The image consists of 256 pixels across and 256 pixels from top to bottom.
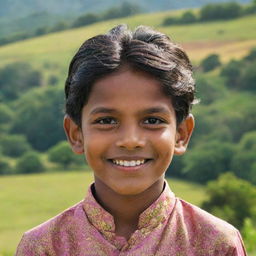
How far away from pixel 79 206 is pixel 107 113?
43 centimetres

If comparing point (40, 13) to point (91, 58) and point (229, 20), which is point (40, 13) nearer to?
point (229, 20)

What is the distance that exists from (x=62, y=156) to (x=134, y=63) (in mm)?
70055

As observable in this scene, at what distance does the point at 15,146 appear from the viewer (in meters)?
80.0

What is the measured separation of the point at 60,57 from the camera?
9712cm

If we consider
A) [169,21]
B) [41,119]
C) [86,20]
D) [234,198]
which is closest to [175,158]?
[234,198]

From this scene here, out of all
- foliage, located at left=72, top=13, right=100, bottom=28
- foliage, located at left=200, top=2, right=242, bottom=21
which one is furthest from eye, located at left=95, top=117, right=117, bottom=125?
foliage, located at left=72, top=13, right=100, bottom=28

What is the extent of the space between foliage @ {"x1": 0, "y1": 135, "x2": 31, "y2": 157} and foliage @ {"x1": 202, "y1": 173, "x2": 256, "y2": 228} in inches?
1093

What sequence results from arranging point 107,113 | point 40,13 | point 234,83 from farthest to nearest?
1. point 40,13
2. point 234,83
3. point 107,113

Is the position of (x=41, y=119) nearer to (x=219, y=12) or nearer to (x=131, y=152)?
(x=219, y=12)

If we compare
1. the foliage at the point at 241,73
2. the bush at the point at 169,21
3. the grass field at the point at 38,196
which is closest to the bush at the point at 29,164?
the grass field at the point at 38,196

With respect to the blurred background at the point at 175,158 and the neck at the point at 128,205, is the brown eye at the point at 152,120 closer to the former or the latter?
the neck at the point at 128,205

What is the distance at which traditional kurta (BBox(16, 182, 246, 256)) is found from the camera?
2682 mm

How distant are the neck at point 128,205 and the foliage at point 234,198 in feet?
175

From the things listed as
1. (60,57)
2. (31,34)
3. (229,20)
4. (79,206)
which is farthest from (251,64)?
(79,206)
